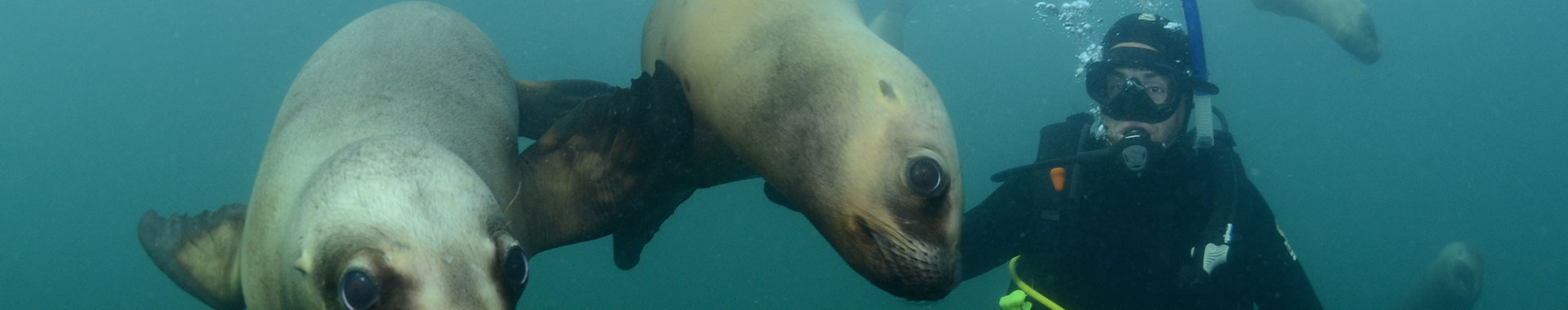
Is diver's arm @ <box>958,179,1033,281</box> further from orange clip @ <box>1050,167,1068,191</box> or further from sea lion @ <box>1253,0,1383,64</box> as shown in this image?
sea lion @ <box>1253,0,1383,64</box>

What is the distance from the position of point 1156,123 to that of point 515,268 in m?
3.45

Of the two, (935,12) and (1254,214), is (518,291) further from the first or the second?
(935,12)

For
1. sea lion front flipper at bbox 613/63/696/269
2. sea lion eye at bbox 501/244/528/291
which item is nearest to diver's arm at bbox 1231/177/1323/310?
sea lion front flipper at bbox 613/63/696/269

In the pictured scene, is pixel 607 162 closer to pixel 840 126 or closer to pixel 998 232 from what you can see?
pixel 840 126

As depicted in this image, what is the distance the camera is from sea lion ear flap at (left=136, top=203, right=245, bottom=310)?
3148 mm

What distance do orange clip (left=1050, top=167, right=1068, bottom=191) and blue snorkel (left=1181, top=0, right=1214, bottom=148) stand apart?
0.69m

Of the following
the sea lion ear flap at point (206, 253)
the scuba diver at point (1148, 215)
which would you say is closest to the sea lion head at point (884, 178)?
the scuba diver at point (1148, 215)

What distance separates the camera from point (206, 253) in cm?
322

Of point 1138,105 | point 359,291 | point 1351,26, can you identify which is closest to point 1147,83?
point 1138,105

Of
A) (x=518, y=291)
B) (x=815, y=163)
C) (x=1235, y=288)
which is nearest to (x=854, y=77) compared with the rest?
(x=815, y=163)

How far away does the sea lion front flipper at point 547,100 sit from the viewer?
4191 mm

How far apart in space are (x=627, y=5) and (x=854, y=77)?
31.8 m

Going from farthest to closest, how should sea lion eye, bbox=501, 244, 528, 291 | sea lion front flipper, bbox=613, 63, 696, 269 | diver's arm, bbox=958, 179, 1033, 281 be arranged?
diver's arm, bbox=958, 179, 1033, 281
sea lion front flipper, bbox=613, 63, 696, 269
sea lion eye, bbox=501, 244, 528, 291

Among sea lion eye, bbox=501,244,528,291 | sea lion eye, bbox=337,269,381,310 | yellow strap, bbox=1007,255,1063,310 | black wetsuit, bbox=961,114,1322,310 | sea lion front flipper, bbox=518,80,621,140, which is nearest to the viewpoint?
sea lion eye, bbox=337,269,381,310
